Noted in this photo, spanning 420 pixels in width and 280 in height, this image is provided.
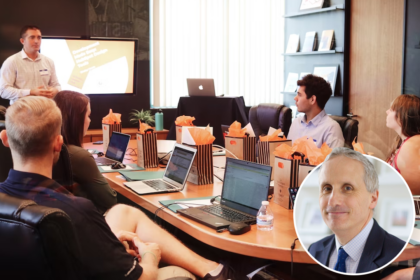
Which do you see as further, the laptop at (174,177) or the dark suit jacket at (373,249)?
the laptop at (174,177)

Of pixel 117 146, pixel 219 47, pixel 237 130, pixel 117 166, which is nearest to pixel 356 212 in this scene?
pixel 237 130

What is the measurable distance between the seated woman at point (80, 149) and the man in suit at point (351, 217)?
1.69m

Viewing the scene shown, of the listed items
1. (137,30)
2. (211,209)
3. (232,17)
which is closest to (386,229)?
(211,209)

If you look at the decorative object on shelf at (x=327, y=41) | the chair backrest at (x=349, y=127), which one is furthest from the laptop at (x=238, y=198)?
the decorative object on shelf at (x=327, y=41)

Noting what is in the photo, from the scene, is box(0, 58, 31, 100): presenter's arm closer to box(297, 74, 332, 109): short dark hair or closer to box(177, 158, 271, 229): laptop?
box(297, 74, 332, 109): short dark hair

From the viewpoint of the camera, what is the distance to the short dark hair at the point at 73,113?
2359mm

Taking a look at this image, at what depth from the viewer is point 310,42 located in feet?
18.8

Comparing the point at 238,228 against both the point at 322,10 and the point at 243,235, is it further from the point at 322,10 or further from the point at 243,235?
the point at 322,10

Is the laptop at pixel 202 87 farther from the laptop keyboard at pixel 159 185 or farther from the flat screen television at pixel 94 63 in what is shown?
the laptop keyboard at pixel 159 185

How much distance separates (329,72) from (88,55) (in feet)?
9.37

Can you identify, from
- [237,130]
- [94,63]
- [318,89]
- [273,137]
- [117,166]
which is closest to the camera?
[273,137]

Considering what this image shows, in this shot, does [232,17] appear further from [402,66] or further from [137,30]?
[402,66]

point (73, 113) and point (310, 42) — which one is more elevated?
point (310, 42)

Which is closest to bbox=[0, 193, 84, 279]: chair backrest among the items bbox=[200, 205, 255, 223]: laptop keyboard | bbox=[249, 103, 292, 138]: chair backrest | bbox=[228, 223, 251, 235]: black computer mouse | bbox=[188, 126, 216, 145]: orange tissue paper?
bbox=[228, 223, 251, 235]: black computer mouse
